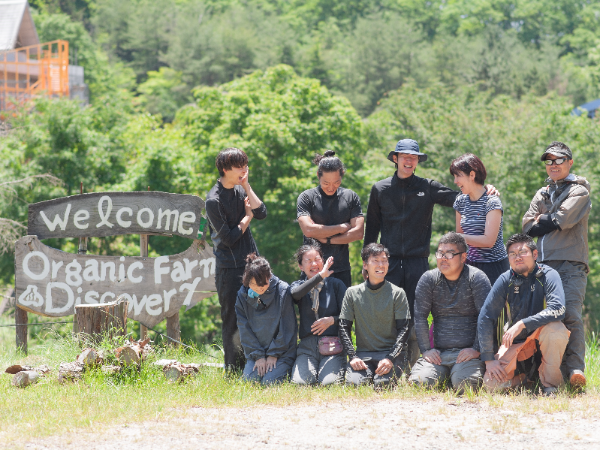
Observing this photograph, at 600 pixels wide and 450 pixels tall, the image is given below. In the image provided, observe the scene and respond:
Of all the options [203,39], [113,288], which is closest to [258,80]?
[113,288]

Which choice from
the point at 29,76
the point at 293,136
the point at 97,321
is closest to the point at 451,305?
the point at 97,321

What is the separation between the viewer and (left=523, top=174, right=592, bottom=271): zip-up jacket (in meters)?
4.81

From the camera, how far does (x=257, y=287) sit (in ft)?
17.1

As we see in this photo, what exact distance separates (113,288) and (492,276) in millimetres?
3894

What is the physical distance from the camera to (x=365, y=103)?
4681cm

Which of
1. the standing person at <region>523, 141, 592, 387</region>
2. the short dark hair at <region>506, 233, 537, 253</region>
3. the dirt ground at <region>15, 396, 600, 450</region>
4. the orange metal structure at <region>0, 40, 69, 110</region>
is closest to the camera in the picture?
the dirt ground at <region>15, 396, 600, 450</region>

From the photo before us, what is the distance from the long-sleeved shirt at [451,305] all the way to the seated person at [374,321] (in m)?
0.15

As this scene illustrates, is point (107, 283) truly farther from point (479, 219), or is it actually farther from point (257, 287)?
point (479, 219)

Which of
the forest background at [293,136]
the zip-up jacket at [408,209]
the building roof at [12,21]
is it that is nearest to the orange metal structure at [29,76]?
the building roof at [12,21]

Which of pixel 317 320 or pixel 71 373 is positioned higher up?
pixel 317 320

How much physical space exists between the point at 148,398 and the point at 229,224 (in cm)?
153

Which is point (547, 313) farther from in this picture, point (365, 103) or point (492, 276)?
point (365, 103)

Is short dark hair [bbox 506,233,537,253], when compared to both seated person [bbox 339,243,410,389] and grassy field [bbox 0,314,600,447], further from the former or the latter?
grassy field [bbox 0,314,600,447]

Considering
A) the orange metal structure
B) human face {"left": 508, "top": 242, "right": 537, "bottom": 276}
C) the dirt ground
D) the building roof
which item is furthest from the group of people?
the building roof
